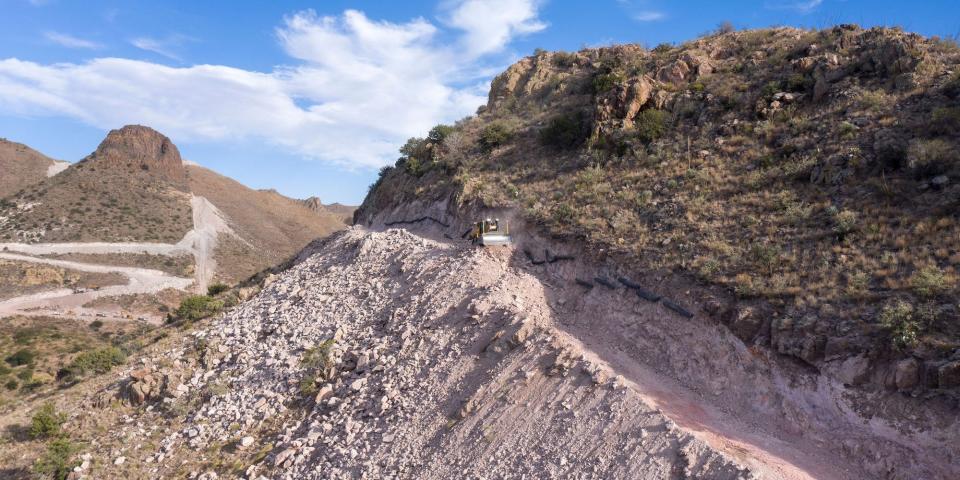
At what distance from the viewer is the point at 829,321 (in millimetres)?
9133

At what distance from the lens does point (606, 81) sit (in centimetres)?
2166

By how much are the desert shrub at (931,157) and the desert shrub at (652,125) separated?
24.1ft

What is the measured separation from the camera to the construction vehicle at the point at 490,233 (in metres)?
15.6

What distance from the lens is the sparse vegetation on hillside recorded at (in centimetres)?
961

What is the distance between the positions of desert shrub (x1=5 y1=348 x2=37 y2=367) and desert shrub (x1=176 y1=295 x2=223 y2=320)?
36.5ft

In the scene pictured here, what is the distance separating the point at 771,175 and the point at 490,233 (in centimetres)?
806

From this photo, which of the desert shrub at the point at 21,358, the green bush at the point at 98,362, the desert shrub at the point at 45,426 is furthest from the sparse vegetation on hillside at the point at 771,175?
the desert shrub at the point at 21,358

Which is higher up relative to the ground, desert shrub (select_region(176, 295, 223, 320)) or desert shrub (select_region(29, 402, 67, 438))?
desert shrub (select_region(176, 295, 223, 320))

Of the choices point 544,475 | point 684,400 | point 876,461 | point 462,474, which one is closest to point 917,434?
point 876,461

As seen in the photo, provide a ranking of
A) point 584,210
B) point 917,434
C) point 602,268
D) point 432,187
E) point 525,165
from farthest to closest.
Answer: point 432,187
point 525,165
point 584,210
point 602,268
point 917,434

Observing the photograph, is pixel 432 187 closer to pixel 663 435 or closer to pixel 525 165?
pixel 525 165

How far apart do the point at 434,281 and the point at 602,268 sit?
4686 millimetres

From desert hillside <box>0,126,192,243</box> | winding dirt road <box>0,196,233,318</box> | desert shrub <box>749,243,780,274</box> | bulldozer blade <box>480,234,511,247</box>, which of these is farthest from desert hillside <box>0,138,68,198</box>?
desert shrub <box>749,243,780,274</box>

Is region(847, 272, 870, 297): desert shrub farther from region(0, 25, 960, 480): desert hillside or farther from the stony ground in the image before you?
the stony ground
